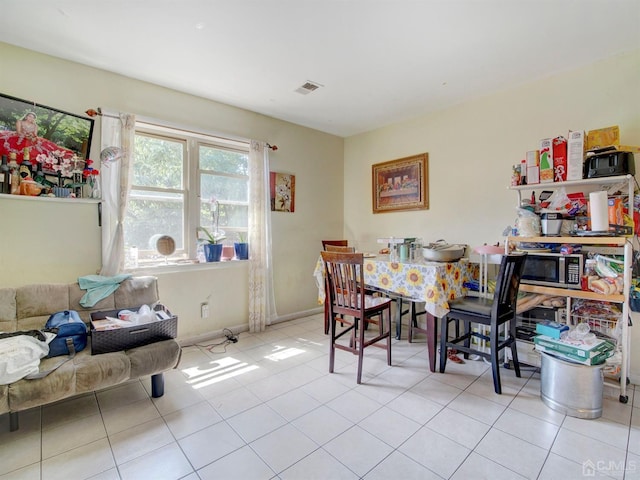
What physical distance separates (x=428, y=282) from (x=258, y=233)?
199 cm

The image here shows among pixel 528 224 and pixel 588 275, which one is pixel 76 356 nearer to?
pixel 528 224

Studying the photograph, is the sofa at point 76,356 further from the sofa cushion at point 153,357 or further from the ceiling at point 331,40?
the ceiling at point 331,40

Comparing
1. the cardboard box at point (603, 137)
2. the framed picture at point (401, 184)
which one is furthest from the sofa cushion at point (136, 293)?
the cardboard box at point (603, 137)

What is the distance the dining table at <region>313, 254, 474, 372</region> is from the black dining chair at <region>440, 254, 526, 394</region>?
0.09 m

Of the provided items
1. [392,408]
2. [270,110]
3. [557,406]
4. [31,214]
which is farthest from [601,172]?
[31,214]

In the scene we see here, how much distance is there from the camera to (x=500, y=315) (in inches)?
88.4

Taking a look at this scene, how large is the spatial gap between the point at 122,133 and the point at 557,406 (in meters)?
3.93

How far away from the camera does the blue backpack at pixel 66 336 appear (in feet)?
6.16

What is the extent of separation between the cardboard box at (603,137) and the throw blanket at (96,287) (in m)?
3.90

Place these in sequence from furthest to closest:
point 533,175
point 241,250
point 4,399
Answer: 1. point 241,250
2. point 533,175
3. point 4,399

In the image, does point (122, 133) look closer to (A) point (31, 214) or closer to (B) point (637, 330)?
(A) point (31, 214)

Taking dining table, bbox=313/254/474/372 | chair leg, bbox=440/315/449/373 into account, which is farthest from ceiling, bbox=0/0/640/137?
chair leg, bbox=440/315/449/373

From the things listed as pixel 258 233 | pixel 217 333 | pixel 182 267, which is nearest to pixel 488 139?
pixel 258 233

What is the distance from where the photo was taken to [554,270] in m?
2.36
